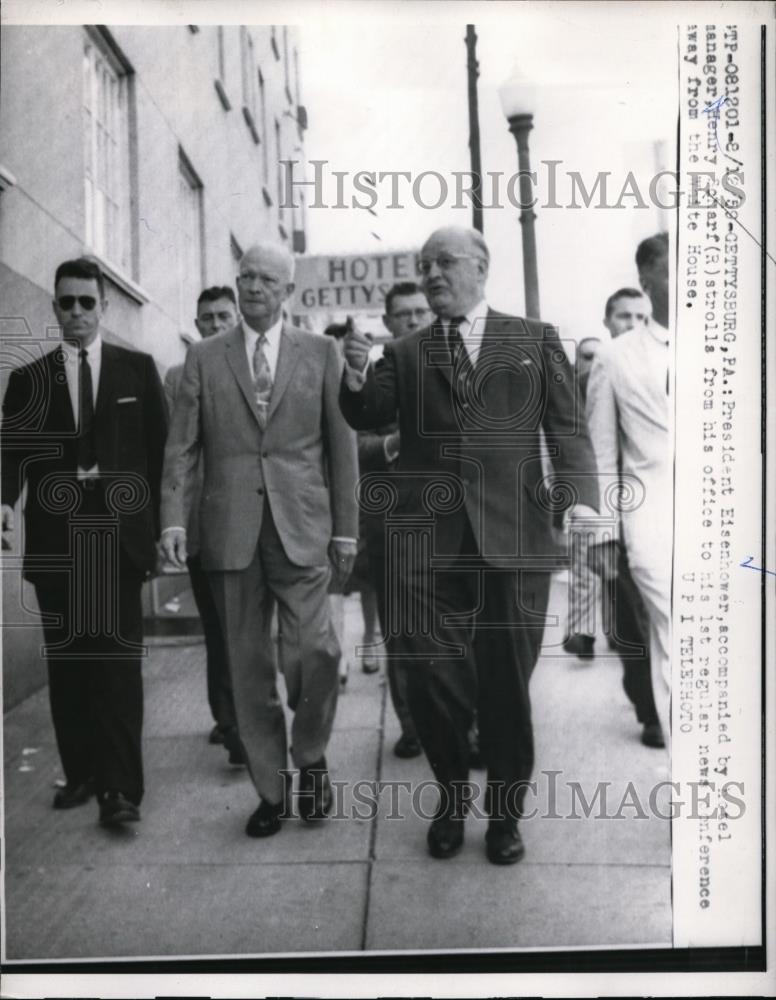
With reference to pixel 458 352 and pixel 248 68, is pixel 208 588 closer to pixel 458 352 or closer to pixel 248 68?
pixel 458 352

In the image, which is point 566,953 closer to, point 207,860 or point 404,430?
point 207,860

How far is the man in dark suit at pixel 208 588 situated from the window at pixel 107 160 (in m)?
0.26

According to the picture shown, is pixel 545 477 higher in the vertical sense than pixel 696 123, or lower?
lower

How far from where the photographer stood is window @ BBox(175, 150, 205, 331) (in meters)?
3.09

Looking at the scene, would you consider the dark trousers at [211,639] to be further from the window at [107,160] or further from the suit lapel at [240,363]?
the window at [107,160]

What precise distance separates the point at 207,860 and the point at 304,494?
1035mm

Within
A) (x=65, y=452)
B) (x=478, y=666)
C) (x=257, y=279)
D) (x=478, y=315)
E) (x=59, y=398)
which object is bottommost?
(x=478, y=666)

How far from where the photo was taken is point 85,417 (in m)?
3.16

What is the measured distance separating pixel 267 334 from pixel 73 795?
140 cm

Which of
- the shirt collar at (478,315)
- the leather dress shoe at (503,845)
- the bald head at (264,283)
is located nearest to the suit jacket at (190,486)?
the bald head at (264,283)

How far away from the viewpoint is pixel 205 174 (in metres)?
3.14

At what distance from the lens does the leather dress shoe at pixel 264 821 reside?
3164 millimetres

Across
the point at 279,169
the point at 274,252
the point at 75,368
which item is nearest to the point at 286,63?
the point at 279,169

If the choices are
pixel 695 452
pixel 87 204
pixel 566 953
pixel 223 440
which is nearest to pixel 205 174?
pixel 87 204
